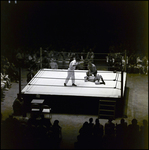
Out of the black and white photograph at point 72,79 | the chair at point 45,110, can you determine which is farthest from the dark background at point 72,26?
the chair at point 45,110

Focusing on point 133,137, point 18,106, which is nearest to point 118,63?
point 18,106

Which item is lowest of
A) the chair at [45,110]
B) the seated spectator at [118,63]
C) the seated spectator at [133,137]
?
the seated spectator at [133,137]

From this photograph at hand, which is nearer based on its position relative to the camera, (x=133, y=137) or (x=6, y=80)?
(x=133, y=137)

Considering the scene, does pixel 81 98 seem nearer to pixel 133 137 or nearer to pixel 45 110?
pixel 45 110

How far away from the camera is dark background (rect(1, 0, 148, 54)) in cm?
1318

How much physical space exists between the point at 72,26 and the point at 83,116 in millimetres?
8420

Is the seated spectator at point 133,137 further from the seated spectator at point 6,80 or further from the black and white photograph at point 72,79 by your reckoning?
the seated spectator at point 6,80

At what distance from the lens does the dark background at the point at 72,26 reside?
13.2m

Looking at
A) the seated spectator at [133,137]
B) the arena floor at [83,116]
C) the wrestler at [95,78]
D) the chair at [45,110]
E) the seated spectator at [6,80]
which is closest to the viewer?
Answer: the seated spectator at [133,137]

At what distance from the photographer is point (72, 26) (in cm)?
1433

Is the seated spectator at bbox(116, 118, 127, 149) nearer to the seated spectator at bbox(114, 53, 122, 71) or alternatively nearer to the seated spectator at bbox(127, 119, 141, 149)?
the seated spectator at bbox(127, 119, 141, 149)

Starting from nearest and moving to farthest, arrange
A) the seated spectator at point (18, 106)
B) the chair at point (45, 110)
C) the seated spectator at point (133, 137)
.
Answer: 1. the seated spectator at point (133, 137)
2. the chair at point (45, 110)
3. the seated spectator at point (18, 106)

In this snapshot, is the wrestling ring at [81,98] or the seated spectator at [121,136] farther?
the wrestling ring at [81,98]

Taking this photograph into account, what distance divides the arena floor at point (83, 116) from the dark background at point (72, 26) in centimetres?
428
